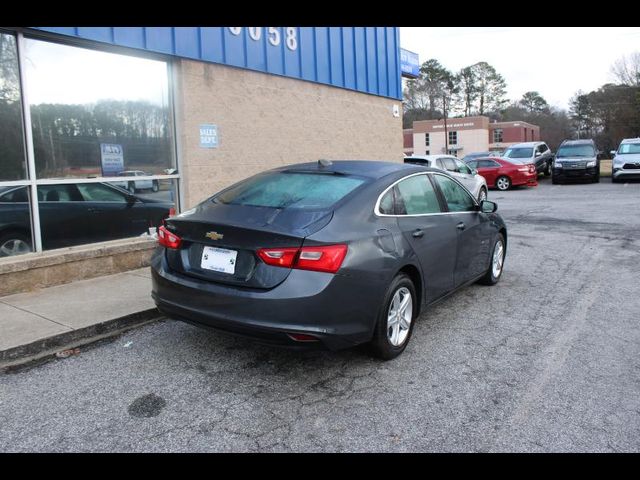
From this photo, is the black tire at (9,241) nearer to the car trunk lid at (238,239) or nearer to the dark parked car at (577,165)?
Result: the car trunk lid at (238,239)

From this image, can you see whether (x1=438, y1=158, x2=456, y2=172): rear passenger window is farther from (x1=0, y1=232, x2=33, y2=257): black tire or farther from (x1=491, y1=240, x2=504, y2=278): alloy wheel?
(x1=0, y1=232, x2=33, y2=257): black tire

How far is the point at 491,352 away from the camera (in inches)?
172

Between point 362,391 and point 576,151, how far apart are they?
2353cm

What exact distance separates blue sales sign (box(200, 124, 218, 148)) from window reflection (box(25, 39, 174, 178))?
0.48 metres

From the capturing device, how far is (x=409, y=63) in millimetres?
15961

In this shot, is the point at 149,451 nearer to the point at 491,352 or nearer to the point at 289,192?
the point at 289,192

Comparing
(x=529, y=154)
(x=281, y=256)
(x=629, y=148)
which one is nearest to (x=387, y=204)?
(x=281, y=256)

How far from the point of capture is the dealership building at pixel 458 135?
7794cm

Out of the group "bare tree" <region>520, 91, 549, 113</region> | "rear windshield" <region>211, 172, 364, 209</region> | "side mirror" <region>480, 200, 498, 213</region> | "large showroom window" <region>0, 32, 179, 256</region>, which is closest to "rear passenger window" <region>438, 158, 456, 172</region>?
"large showroom window" <region>0, 32, 179, 256</region>

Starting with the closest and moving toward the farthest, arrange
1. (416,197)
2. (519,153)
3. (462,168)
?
(416,197)
(462,168)
(519,153)

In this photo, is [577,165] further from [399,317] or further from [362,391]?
[362,391]

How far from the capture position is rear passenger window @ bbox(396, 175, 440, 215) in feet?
14.7

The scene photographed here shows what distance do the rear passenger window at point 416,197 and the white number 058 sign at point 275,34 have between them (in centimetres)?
477
